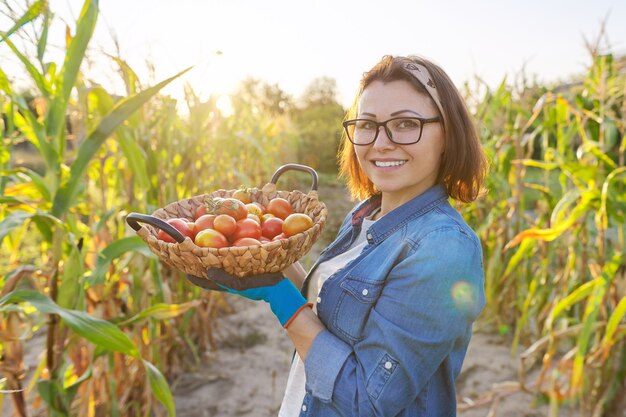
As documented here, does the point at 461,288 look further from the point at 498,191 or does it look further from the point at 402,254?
the point at 498,191

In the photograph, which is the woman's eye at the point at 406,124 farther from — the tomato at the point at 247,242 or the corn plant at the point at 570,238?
the corn plant at the point at 570,238

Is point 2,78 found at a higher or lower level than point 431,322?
higher

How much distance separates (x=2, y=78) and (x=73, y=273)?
0.56 m

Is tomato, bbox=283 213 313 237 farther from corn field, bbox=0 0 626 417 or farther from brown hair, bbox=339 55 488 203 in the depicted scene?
corn field, bbox=0 0 626 417

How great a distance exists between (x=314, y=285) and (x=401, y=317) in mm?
410

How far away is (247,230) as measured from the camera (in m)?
1.23

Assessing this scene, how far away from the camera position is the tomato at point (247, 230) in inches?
48.2

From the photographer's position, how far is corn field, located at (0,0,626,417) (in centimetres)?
134

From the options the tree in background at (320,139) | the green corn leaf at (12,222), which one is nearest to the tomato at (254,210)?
the green corn leaf at (12,222)

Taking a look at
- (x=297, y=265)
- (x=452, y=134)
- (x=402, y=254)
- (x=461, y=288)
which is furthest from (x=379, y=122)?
(x=297, y=265)

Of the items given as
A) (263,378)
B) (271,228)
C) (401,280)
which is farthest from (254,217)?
(263,378)

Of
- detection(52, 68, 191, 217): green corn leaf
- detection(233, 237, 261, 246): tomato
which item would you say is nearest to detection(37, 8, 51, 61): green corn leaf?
detection(52, 68, 191, 217): green corn leaf

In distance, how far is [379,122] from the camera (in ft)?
3.57

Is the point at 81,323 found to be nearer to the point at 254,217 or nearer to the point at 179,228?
the point at 179,228
